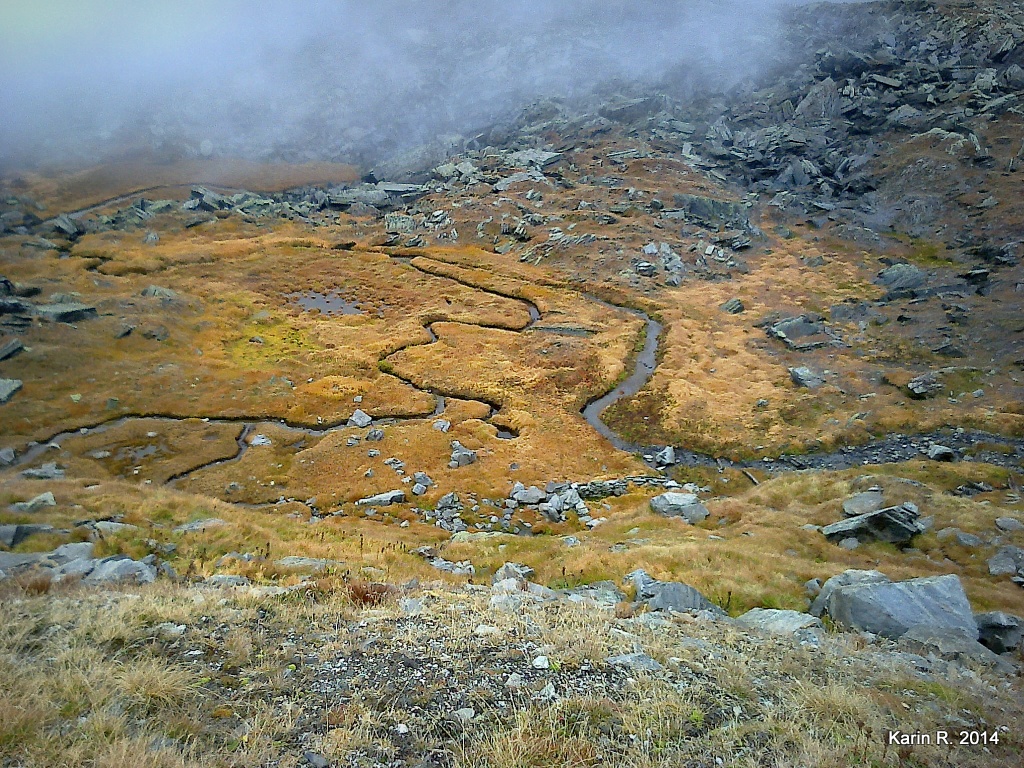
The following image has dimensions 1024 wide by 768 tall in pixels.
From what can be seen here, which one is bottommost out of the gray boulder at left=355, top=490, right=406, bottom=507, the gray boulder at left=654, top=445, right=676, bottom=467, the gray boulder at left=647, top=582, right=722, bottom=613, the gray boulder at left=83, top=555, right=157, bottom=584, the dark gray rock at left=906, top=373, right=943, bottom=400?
the gray boulder at left=654, top=445, right=676, bottom=467

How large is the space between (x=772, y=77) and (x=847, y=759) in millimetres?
204603

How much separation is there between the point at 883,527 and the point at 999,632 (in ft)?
40.0

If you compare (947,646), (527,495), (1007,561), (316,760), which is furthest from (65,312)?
(1007,561)

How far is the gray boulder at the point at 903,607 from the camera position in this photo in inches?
597

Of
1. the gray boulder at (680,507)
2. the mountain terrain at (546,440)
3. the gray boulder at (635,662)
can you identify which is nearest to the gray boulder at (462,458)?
the mountain terrain at (546,440)

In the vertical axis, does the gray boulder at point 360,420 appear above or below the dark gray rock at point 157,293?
below

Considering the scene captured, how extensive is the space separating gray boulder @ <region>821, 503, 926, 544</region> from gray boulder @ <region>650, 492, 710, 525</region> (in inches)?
306

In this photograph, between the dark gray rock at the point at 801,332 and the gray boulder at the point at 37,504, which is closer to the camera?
the gray boulder at the point at 37,504

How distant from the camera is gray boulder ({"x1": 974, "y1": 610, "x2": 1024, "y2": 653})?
51.8ft

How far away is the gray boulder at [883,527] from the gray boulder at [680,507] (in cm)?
777

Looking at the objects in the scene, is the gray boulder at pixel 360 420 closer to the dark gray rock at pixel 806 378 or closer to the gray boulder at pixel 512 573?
the gray boulder at pixel 512 573

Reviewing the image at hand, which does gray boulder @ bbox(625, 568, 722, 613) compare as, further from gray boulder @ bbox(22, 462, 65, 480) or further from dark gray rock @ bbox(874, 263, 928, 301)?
dark gray rock @ bbox(874, 263, 928, 301)

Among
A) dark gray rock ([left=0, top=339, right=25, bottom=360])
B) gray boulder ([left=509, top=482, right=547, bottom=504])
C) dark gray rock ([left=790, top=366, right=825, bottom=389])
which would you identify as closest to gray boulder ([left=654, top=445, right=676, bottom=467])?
gray boulder ([left=509, top=482, right=547, bottom=504])

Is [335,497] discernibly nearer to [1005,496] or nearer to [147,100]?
[1005,496]
